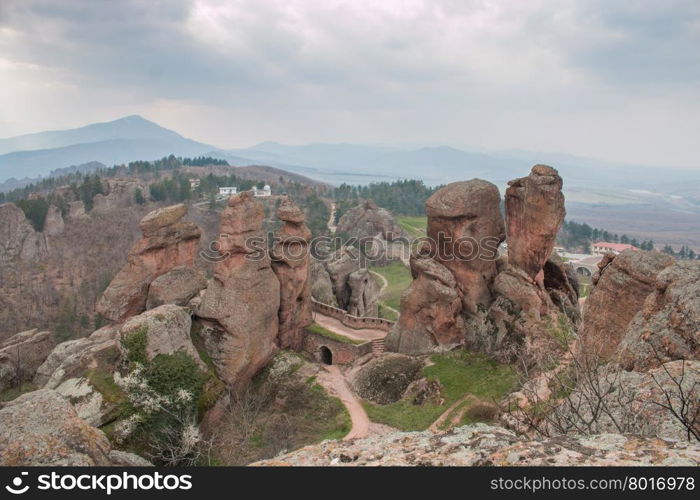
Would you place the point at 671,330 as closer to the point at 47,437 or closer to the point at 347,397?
the point at 47,437

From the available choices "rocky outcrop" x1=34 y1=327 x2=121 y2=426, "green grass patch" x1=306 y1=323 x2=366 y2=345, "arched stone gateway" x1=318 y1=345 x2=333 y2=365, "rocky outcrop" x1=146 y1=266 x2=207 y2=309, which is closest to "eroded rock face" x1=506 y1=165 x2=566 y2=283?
"green grass patch" x1=306 y1=323 x2=366 y2=345

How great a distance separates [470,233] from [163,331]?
54.9 ft

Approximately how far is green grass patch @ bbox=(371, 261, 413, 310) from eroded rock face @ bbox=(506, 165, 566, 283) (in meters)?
26.2

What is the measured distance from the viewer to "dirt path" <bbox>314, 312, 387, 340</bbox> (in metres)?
31.6

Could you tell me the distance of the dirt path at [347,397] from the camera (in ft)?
76.7

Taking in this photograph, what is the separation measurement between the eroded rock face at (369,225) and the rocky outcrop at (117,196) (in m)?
48.0

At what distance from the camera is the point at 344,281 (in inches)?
1650

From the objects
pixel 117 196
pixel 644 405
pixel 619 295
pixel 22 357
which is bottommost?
pixel 22 357

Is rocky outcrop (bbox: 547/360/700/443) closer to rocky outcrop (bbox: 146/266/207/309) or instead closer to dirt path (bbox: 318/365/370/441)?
dirt path (bbox: 318/365/370/441)

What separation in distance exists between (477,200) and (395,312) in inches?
935

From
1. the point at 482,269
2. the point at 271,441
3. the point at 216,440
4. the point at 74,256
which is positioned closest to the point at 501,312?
the point at 482,269

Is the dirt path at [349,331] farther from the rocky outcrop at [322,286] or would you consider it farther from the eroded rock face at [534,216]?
the eroded rock face at [534,216]

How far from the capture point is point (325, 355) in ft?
104

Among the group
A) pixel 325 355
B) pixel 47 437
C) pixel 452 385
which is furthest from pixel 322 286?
pixel 47 437
